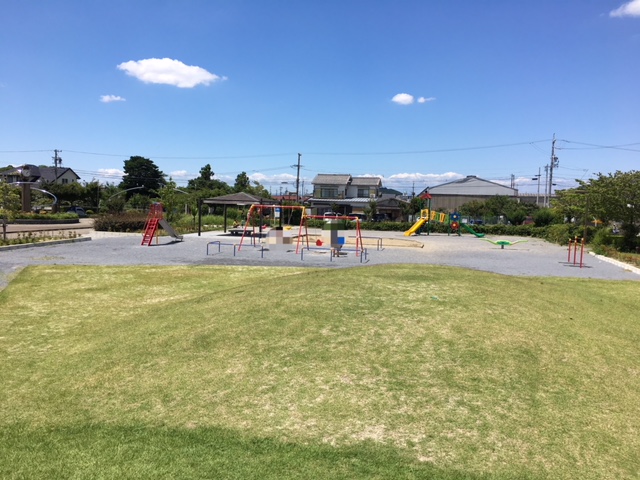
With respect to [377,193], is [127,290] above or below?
below

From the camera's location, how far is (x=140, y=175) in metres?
85.0

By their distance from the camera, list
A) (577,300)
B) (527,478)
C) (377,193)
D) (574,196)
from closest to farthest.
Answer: (527,478) < (577,300) < (574,196) < (377,193)

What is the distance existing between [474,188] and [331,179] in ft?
75.7

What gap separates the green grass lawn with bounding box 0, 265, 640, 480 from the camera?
3570 mm

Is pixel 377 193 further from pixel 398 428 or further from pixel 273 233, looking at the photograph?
pixel 398 428

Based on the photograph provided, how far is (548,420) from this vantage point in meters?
4.15

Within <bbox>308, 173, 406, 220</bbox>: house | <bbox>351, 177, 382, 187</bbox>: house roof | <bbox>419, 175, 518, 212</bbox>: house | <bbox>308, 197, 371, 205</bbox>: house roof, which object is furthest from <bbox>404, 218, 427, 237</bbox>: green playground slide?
<bbox>351, 177, 382, 187</bbox>: house roof

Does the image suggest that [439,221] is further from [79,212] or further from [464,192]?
[79,212]

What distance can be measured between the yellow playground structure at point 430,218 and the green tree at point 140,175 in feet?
192

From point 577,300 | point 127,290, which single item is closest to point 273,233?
point 127,290

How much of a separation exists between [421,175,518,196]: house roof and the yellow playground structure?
36.6m

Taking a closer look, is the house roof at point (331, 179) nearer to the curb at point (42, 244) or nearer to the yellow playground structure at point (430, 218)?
the yellow playground structure at point (430, 218)

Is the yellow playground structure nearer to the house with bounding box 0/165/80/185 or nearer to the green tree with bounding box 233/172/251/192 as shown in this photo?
the green tree with bounding box 233/172/251/192

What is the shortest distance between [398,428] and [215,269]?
36.2 ft
